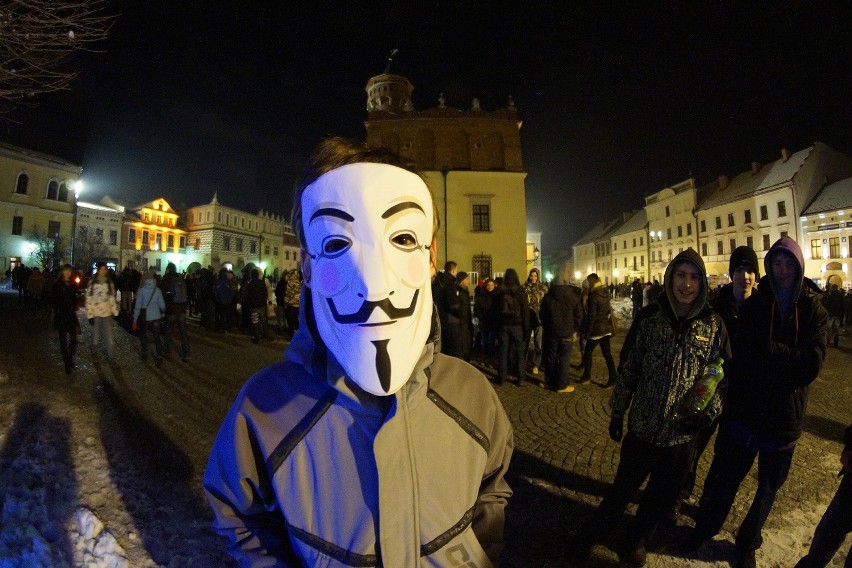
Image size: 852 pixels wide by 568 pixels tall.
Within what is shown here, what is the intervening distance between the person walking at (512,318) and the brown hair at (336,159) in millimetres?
5691

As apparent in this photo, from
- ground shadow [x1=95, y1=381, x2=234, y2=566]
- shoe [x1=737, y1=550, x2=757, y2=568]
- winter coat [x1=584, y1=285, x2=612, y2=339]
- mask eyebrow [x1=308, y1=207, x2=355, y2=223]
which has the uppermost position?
mask eyebrow [x1=308, y1=207, x2=355, y2=223]

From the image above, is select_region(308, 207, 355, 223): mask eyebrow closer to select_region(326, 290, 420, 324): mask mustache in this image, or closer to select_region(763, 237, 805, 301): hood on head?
select_region(326, 290, 420, 324): mask mustache

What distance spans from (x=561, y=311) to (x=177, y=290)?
24.0 ft

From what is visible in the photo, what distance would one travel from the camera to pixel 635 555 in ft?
9.24

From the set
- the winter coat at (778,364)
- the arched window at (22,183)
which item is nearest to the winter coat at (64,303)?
the winter coat at (778,364)

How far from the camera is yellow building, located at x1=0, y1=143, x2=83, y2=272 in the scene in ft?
105

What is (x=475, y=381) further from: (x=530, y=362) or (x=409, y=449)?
(x=530, y=362)

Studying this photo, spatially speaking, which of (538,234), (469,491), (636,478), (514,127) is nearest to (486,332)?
(636,478)

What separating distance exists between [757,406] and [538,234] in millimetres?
40293

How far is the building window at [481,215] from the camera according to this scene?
2481 centimetres

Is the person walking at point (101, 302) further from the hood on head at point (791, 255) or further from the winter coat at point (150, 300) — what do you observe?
the hood on head at point (791, 255)

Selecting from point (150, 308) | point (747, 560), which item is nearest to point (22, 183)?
point (150, 308)

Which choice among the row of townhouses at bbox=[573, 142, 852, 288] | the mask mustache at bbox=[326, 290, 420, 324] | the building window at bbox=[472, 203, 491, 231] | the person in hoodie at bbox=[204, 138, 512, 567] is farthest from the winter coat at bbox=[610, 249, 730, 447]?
the row of townhouses at bbox=[573, 142, 852, 288]

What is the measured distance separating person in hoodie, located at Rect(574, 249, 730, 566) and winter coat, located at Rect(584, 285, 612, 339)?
4.26 meters
